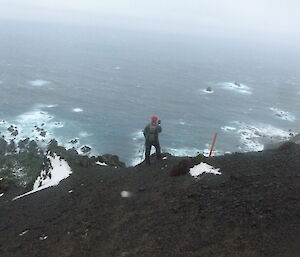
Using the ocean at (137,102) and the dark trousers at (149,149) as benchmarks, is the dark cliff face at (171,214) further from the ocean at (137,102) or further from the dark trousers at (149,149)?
the ocean at (137,102)

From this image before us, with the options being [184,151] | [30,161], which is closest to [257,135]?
[184,151]

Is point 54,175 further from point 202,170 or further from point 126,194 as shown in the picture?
point 202,170

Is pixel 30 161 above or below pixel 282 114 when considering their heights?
above

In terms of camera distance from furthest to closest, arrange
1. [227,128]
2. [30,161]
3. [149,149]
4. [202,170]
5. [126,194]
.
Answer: [227,128] → [30,161] → [149,149] → [202,170] → [126,194]

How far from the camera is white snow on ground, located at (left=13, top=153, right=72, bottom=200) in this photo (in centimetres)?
2506

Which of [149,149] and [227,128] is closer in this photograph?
[149,149]

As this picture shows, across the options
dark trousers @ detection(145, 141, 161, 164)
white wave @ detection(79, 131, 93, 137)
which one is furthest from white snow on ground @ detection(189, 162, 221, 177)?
white wave @ detection(79, 131, 93, 137)

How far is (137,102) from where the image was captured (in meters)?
94.7

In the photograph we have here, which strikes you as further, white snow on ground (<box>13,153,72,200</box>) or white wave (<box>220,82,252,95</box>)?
white wave (<box>220,82,252,95</box>)

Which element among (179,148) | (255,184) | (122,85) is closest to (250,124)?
(179,148)

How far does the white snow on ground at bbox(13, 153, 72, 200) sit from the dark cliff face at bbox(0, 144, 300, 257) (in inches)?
144

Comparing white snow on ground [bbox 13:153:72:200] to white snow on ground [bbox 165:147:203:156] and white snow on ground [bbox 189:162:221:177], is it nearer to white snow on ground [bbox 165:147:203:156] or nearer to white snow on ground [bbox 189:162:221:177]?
white snow on ground [bbox 189:162:221:177]

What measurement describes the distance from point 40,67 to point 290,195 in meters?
122

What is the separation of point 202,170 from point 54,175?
39.8 ft
